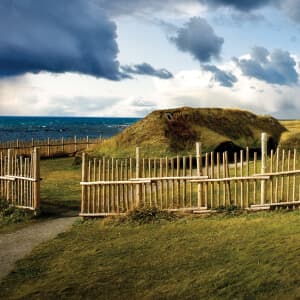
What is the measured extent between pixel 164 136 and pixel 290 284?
16190 mm

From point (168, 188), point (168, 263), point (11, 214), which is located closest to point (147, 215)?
point (168, 188)

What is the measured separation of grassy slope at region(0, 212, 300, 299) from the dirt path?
28 centimetres

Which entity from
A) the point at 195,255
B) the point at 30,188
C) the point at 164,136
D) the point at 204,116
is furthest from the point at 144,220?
the point at 204,116

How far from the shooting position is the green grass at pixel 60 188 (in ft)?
44.3

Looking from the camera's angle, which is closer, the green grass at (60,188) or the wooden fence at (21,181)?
the wooden fence at (21,181)

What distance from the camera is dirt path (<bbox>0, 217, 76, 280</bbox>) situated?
28.1 ft

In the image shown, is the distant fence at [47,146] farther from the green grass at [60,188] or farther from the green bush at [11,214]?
the green bush at [11,214]

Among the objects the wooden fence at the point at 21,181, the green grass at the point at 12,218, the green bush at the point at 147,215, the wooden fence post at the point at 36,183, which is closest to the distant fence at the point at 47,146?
the wooden fence at the point at 21,181

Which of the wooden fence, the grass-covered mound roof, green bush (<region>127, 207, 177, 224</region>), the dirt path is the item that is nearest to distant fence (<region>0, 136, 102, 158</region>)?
the grass-covered mound roof

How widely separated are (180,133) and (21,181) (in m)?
11.3

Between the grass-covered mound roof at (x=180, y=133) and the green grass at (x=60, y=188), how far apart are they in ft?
7.60

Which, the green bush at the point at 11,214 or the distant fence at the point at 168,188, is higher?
the distant fence at the point at 168,188

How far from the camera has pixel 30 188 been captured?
498 inches

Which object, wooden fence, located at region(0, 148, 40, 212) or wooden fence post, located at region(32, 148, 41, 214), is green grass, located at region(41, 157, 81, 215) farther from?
wooden fence, located at region(0, 148, 40, 212)
